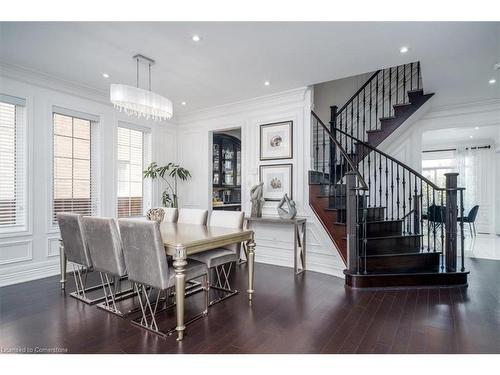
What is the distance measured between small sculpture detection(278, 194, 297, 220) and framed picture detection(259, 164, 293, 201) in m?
0.28

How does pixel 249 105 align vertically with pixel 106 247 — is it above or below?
above

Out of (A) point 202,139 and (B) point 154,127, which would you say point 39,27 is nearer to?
(B) point 154,127

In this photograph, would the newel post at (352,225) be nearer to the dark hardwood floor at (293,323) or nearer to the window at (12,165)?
the dark hardwood floor at (293,323)

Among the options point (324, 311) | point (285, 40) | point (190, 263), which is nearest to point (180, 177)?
point (190, 263)

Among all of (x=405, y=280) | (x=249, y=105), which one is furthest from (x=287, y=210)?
(x=249, y=105)

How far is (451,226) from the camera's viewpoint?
3.51 meters

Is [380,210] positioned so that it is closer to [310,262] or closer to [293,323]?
[310,262]

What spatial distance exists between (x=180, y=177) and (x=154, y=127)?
111 cm

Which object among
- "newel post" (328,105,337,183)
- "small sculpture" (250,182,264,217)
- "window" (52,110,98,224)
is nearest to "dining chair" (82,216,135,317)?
"window" (52,110,98,224)

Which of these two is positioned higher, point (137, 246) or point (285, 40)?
point (285, 40)

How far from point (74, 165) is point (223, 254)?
2962 millimetres

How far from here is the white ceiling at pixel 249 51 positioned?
268 centimetres

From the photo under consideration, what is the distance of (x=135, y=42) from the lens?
2949 mm

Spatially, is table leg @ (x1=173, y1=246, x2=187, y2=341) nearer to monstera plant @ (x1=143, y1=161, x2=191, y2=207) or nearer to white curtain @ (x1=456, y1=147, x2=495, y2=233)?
monstera plant @ (x1=143, y1=161, x2=191, y2=207)
